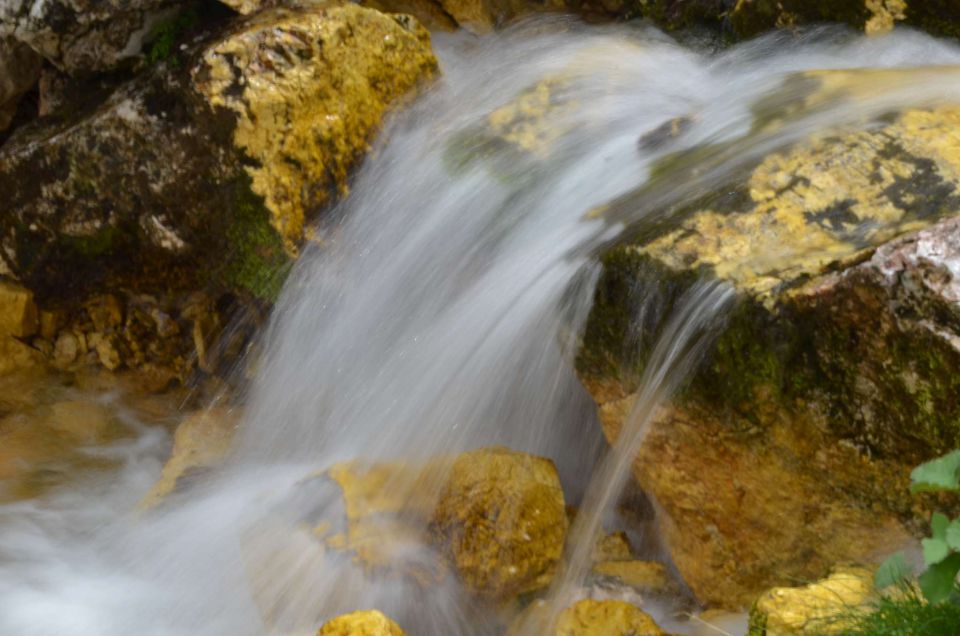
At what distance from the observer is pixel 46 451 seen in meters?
4.31

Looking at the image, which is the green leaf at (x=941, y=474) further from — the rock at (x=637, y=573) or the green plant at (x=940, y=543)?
the rock at (x=637, y=573)

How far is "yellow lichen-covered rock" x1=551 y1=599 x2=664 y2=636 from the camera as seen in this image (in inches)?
112

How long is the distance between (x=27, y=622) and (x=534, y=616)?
5.55 feet

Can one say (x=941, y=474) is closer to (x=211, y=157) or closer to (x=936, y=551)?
(x=936, y=551)

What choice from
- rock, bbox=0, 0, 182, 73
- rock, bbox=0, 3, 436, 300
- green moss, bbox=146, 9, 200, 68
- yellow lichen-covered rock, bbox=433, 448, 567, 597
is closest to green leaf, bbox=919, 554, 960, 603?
yellow lichen-covered rock, bbox=433, 448, 567, 597

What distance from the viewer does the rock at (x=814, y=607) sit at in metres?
2.24

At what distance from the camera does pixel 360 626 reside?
2789 mm

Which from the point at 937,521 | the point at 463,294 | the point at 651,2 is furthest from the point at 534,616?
the point at 651,2

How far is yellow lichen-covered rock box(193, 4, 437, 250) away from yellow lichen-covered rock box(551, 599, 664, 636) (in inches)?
77.9

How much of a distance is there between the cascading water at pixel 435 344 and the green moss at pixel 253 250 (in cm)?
10

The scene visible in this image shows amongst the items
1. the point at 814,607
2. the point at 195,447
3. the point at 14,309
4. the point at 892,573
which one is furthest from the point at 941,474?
the point at 14,309

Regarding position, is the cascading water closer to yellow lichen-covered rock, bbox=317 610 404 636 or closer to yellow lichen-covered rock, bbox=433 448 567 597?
yellow lichen-covered rock, bbox=433 448 567 597

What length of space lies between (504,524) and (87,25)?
2853 mm

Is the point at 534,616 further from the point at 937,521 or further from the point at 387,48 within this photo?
the point at 387,48
